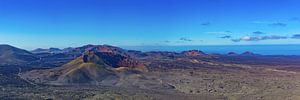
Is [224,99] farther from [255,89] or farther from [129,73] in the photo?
[129,73]

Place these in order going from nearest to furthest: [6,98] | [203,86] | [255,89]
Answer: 1. [6,98]
2. [255,89]
3. [203,86]

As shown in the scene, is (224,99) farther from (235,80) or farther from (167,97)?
(235,80)

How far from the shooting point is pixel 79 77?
4510 inches

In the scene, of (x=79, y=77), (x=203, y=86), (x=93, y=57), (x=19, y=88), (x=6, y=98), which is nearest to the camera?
(x=6, y=98)

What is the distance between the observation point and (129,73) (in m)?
123

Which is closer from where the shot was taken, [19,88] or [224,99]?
[224,99]

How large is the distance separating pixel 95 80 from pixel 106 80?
3.07 m

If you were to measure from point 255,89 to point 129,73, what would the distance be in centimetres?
3966

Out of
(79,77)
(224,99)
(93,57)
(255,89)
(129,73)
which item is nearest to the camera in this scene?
(224,99)

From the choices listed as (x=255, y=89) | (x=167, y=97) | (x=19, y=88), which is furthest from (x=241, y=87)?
(x=19, y=88)

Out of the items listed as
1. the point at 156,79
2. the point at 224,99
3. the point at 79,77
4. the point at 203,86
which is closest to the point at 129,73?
the point at 156,79

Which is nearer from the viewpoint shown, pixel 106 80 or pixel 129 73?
pixel 106 80

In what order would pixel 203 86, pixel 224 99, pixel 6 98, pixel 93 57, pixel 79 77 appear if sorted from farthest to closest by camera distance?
1. pixel 93 57
2. pixel 79 77
3. pixel 203 86
4. pixel 224 99
5. pixel 6 98

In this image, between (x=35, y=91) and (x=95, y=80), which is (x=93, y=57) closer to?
(x=95, y=80)
